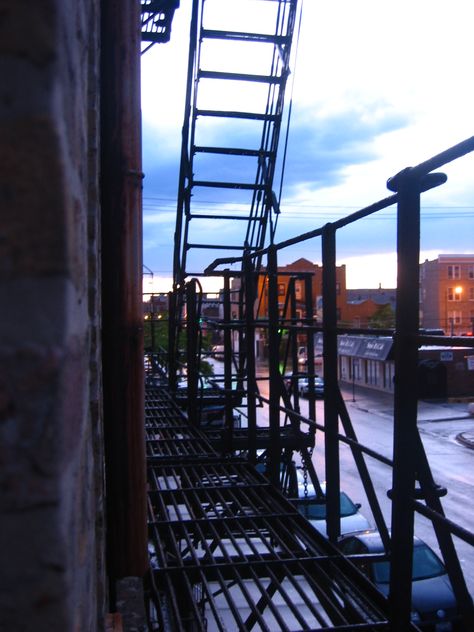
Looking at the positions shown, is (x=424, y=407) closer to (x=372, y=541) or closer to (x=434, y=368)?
(x=434, y=368)

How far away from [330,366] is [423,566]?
27.0 feet

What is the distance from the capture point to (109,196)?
110 inches

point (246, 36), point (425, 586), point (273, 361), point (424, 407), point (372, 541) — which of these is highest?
point (246, 36)

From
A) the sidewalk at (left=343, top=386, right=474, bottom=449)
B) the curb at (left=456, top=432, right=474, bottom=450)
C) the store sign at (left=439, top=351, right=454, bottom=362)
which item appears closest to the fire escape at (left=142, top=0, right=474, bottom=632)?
the curb at (left=456, top=432, right=474, bottom=450)

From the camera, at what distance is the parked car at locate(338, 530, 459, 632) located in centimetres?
974

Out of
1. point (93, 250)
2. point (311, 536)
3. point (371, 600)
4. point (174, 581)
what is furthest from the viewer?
point (311, 536)

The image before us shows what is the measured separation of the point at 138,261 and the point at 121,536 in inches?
46.5

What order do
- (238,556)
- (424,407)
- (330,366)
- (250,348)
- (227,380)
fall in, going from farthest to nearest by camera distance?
(424,407) < (227,380) < (250,348) < (238,556) < (330,366)

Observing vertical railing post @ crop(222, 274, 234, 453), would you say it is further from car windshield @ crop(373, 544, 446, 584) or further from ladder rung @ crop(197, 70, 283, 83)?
car windshield @ crop(373, 544, 446, 584)

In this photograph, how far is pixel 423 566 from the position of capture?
1060cm

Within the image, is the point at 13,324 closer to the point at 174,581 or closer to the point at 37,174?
the point at 37,174

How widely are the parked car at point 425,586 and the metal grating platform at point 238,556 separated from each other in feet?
16.0

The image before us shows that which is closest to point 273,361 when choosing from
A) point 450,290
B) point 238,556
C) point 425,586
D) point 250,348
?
point 250,348

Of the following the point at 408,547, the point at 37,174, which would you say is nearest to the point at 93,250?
the point at 37,174
